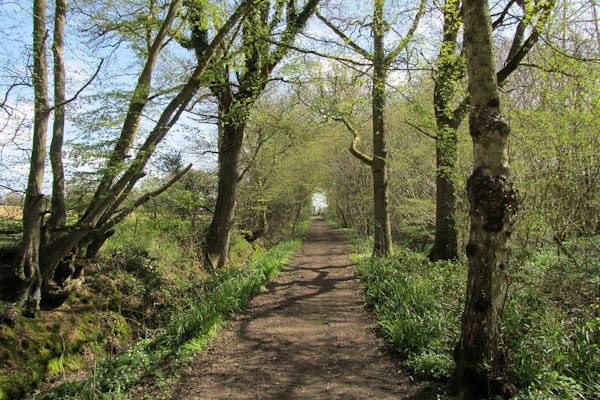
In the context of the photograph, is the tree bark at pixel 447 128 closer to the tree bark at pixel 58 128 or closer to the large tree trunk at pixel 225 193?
the large tree trunk at pixel 225 193

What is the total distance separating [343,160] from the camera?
22547 millimetres

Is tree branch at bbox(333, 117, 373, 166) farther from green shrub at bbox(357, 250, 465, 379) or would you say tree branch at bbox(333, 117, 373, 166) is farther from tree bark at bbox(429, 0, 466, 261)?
green shrub at bbox(357, 250, 465, 379)

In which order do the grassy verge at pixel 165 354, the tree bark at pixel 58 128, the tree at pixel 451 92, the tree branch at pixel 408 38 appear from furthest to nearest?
the tree branch at pixel 408 38 < the tree at pixel 451 92 < the tree bark at pixel 58 128 < the grassy verge at pixel 165 354

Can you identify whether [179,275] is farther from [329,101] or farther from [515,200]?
→ [515,200]

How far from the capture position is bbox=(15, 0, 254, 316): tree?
5.12 m

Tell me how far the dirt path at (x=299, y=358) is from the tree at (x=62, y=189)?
261cm

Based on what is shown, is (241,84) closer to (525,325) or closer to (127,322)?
(127,322)

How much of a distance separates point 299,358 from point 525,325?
2.67 m

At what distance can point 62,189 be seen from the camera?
5.98m

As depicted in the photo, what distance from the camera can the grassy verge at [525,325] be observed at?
3.24 metres

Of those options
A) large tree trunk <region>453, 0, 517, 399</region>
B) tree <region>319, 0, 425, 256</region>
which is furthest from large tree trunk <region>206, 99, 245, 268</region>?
large tree trunk <region>453, 0, 517, 399</region>

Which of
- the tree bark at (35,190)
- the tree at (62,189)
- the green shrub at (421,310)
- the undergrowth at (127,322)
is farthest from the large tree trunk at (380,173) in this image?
the tree bark at (35,190)

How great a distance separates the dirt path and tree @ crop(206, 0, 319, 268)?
3.00 m

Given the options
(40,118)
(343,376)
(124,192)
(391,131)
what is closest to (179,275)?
(124,192)
